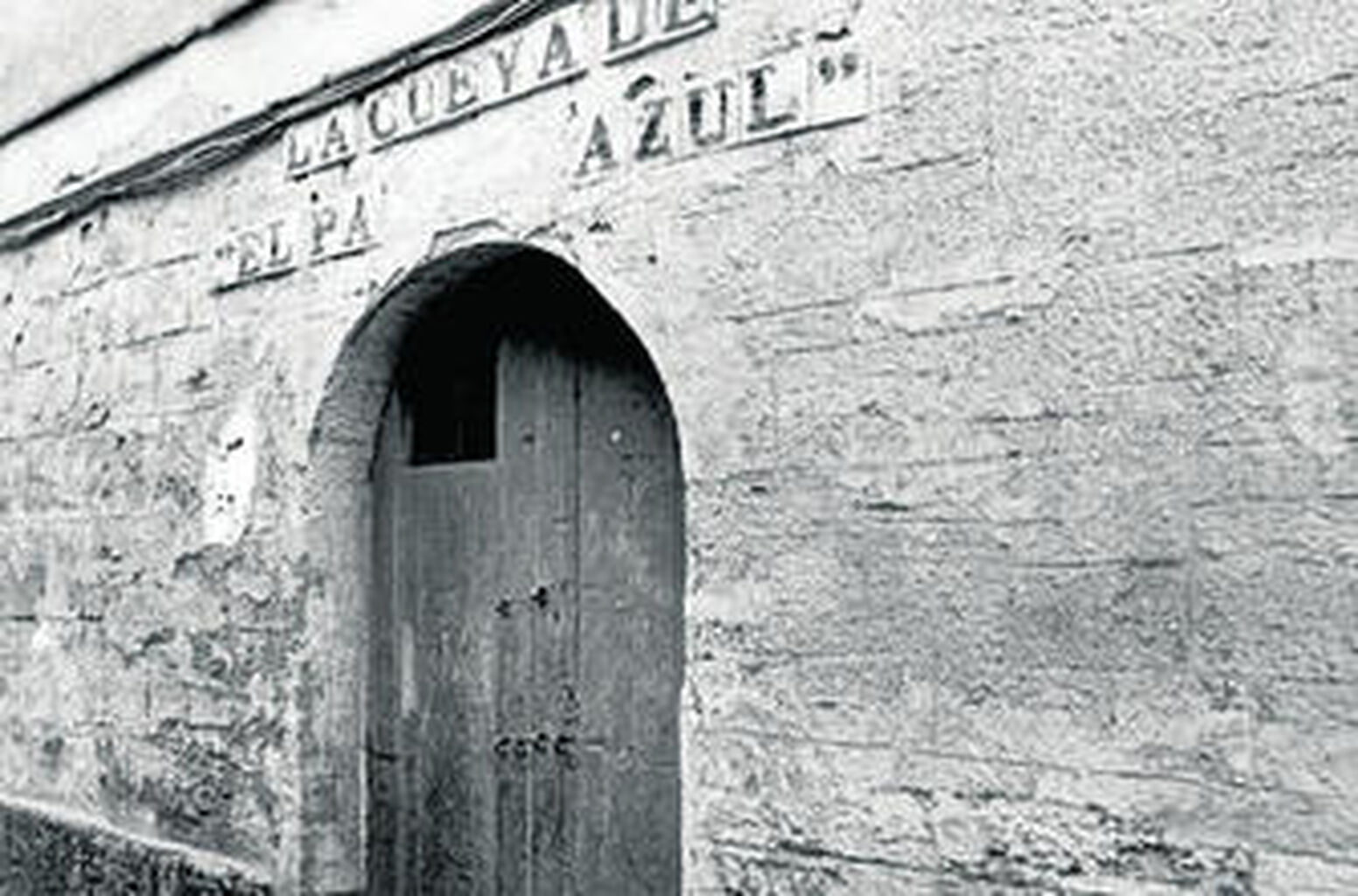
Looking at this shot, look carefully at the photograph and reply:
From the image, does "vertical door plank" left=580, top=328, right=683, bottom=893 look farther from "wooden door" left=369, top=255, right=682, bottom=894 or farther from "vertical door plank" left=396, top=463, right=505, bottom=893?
"vertical door plank" left=396, top=463, right=505, bottom=893

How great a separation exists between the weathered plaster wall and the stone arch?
318 mm

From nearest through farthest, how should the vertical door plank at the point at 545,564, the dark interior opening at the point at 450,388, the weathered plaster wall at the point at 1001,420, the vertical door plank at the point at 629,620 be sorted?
the weathered plaster wall at the point at 1001,420
the vertical door plank at the point at 629,620
the vertical door plank at the point at 545,564
the dark interior opening at the point at 450,388

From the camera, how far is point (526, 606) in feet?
16.7

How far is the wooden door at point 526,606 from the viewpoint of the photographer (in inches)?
187

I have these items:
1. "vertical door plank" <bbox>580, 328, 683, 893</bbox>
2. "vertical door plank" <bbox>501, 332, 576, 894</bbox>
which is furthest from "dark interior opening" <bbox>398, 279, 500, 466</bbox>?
"vertical door plank" <bbox>580, 328, 683, 893</bbox>

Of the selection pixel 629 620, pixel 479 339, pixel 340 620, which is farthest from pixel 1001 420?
pixel 340 620

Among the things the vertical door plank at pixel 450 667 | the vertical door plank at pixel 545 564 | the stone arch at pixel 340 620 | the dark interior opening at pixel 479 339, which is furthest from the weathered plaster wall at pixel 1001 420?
the vertical door plank at pixel 450 667

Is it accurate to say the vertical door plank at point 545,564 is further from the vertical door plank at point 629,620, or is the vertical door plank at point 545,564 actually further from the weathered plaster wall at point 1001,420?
the weathered plaster wall at point 1001,420

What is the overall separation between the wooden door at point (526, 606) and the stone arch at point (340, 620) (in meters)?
0.05

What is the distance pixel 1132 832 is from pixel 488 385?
8.29 ft

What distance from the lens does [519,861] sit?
5102 mm

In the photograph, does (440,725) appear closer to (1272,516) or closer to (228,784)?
(228,784)

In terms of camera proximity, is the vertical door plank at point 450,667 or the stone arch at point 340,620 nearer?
the vertical door plank at point 450,667

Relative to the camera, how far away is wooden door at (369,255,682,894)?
187 inches
